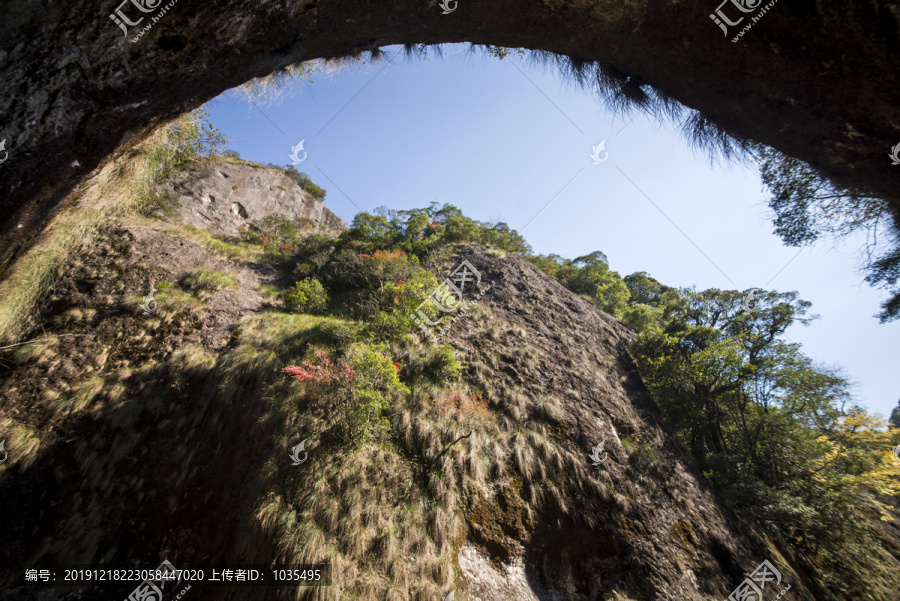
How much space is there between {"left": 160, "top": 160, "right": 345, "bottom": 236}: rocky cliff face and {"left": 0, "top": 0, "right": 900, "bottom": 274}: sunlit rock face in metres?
13.6

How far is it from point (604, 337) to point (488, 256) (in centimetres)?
657

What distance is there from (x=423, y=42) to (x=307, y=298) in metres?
9.56

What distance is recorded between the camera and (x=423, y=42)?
2.57 meters

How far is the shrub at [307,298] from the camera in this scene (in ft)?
33.8

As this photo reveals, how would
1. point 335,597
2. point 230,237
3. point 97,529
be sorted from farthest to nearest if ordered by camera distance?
point 230,237 → point 97,529 → point 335,597

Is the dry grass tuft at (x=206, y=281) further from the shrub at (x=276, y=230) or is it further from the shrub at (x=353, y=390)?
the shrub at (x=276, y=230)

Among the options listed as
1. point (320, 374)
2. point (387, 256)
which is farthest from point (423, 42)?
point (387, 256)

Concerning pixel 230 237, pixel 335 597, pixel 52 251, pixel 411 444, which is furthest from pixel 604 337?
pixel 230 237

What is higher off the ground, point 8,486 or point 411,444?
point 411,444

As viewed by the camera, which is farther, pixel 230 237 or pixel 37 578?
pixel 230 237

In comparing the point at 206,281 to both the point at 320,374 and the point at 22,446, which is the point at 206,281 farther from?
the point at 320,374

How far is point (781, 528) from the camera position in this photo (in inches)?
318

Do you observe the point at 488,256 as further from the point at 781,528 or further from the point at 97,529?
A: the point at 97,529

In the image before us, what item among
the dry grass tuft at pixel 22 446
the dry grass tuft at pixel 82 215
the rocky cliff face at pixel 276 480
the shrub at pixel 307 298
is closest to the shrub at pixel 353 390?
the rocky cliff face at pixel 276 480
